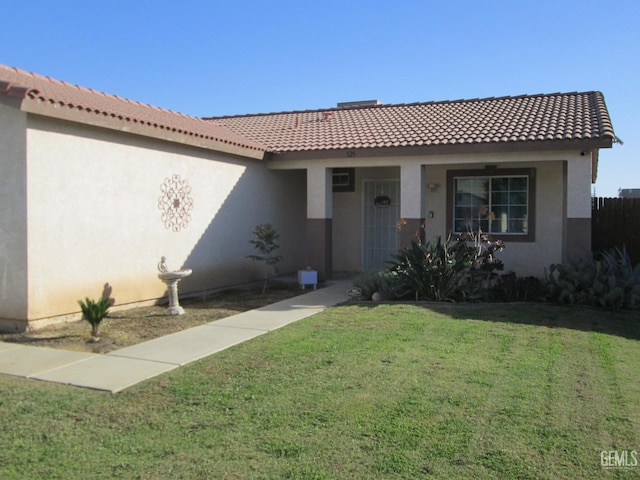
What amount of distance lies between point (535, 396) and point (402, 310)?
4494 mm

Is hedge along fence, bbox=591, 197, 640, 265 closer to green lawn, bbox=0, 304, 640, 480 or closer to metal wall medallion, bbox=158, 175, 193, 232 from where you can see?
green lawn, bbox=0, 304, 640, 480

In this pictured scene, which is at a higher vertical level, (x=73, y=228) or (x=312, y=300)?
(x=73, y=228)

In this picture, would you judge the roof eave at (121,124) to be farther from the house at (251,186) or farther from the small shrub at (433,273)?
the small shrub at (433,273)

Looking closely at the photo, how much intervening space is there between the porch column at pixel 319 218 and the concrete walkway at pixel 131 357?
4.61m

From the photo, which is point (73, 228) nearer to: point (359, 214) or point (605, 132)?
point (359, 214)

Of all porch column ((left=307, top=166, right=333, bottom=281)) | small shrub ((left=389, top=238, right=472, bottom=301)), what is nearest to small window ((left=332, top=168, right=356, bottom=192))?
porch column ((left=307, top=166, right=333, bottom=281))

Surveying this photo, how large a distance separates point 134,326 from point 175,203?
3127mm

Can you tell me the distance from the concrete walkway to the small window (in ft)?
24.0

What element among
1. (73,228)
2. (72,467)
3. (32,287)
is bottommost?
(72,467)

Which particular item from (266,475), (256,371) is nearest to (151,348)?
(256,371)

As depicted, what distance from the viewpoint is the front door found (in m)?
16.1

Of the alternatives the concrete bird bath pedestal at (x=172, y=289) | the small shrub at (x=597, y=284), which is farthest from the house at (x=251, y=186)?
the small shrub at (x=597, y=284)

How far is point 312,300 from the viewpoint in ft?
37.5

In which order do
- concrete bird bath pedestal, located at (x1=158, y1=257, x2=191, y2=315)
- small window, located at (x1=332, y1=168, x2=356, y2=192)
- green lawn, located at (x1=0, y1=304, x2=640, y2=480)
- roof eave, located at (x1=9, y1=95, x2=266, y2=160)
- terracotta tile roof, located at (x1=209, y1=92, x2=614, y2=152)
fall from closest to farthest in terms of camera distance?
green lawn, located at (x1=0, y1=304, x2=640, y2=480)
roof eave, located at (x1=9, y1=95, x2=266, y2=160)
concrete bird bath pedestal, located at (x1=158, y1=257, x2=191, y2=315)
terracotta tile roof, located at (x1=209, y1=92, x2=614, y2=152)
small window, located at (x1=332, y1=168, x2=356, y2=192)
